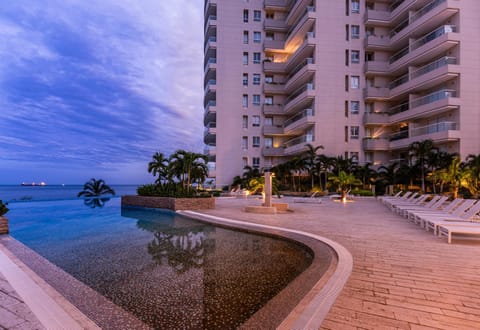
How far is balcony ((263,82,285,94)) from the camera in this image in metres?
33.8

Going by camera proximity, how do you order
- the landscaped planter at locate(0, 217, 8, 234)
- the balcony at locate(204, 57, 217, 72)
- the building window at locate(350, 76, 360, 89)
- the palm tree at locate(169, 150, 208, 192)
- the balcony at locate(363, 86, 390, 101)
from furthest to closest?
the balcony at locate(204, 57, 217, 72), the building window at locate(350, 76, 360, 89), the balcony at locate(363, 86, 390, 101), the palm tree at locate(169, 150, 208, 192), the landscaped planter at locate(0, 217, 8, 234)

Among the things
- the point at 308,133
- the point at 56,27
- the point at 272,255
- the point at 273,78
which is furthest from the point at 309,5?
the point at 272,255

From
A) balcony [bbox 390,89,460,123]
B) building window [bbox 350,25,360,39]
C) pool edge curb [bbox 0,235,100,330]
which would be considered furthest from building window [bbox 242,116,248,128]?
pool edge curb [bbox 0,235,100,330]

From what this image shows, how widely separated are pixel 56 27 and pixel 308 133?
3338cm

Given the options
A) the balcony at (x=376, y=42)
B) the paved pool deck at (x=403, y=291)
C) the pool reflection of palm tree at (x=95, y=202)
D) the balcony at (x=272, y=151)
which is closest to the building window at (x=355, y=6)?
the balcony at (x=376, y=42)

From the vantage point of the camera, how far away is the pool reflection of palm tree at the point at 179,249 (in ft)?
19.2

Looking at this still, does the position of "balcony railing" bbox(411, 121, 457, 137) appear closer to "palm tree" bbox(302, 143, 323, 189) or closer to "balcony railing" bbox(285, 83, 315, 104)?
"palm tree" bbox(302, 143, 323, 189)

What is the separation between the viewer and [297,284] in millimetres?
3898

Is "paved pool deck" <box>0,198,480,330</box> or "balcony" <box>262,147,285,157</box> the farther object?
"balcony" <box>262,147,285,157</box>

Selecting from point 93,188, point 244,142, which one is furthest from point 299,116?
point 93,188

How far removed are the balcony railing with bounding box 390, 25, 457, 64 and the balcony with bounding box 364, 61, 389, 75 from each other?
1781 mm

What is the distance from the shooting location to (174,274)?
5168 mm

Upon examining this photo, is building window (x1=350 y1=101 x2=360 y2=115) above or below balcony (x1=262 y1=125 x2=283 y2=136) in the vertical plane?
above

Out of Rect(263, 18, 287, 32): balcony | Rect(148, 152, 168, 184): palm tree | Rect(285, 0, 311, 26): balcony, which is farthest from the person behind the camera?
Rect(263, 18, 287, 32): balcony
